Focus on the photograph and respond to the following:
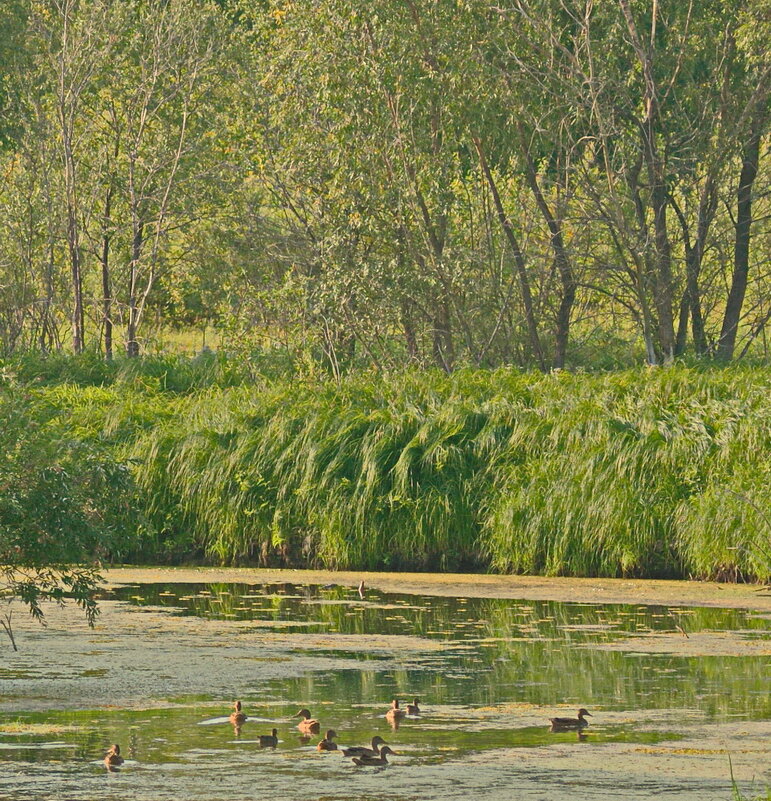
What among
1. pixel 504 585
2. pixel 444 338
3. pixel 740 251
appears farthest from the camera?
pixel 740 251

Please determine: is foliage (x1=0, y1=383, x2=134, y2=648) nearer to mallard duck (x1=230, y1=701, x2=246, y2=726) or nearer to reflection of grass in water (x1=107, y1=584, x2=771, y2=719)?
reflection of grass in water (x1=107, y1=584, x2=771, y2=719)

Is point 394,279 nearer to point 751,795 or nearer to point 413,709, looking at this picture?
point 413,709

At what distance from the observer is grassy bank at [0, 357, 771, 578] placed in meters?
15.6

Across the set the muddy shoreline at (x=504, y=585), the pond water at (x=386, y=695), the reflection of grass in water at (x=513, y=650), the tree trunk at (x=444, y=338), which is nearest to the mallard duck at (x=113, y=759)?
the pond water at (x=386, y=695)

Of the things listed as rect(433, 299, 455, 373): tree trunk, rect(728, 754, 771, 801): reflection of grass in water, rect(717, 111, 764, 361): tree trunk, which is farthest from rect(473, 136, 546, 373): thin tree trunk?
rect(728, 754, 771, 801): reflection of grass in water

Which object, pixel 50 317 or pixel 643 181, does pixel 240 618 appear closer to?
pixel 643 181

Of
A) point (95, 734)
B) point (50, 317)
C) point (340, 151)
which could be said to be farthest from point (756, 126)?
point (95, 734)

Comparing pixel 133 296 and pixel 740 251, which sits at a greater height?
pixel 740 251

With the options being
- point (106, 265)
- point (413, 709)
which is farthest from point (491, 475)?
point (106, 265)

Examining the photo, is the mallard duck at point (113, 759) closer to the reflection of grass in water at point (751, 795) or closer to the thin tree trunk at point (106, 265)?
the reflection of grass in water at point (751, 795)

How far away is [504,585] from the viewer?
15320mm

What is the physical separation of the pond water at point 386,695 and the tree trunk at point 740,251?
9.09m

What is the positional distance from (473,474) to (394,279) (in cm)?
547

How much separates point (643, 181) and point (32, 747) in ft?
49.8
